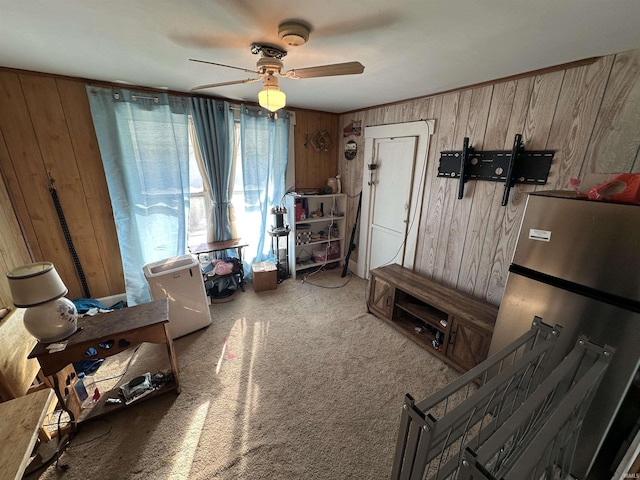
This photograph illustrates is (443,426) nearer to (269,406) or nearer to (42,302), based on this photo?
(269,406)

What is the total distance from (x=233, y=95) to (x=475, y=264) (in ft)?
9.82

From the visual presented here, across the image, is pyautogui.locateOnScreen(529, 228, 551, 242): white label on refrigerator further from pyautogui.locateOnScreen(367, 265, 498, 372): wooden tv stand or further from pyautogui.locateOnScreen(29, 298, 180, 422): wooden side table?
pyautogui.locateOnScreen(29, 298, 180, 422): wooden side table

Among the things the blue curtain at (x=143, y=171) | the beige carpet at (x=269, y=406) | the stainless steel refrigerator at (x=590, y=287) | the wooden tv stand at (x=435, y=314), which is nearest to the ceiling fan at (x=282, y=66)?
the stainless steel refrigerator at (x=590, y=287)

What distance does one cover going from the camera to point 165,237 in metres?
2.85

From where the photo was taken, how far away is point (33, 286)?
1.35 metres

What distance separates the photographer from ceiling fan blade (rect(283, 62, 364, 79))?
1301 mm

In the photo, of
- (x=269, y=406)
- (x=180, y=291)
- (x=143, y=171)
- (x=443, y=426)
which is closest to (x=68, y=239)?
(x=143, y=171)

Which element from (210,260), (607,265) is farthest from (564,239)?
(210,260)

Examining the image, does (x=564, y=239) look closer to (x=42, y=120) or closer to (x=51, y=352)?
(x=51, y=352)

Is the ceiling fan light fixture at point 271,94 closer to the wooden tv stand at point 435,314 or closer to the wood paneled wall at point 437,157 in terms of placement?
the wood paneled wall at point 437,157

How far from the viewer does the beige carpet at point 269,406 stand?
1427 millimetres

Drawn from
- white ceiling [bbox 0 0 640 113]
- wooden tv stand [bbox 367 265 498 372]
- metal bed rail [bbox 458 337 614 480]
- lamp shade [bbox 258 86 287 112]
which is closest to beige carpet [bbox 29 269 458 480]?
wooden tv stand [bbox 367 265 498 372]

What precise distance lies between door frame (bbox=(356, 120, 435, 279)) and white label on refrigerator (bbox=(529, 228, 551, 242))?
1371 millimetres

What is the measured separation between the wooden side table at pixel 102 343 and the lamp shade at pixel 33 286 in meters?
0.29
